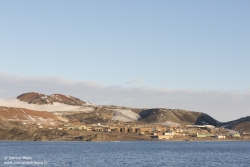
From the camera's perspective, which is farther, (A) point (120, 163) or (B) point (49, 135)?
(B) point (49, 135)

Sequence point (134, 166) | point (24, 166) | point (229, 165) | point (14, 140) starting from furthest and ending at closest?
point (14, 140) < point (229, 165) < point (134, 166) < point (24, 166)

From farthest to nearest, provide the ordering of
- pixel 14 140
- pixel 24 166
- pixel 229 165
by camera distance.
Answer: pixel 14 140
pixel 229 165
pixel 24 166

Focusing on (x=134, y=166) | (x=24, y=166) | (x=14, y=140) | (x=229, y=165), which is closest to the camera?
(x=24, y=166)

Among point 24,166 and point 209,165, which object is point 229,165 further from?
point 24,166

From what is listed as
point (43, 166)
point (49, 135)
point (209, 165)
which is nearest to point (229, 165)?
point (209, 165)

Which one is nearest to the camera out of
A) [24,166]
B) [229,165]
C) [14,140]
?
[24,166]

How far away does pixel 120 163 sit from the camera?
9044cm

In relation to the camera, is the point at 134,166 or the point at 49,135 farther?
the point at 49,135

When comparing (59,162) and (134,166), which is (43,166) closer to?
(59,162)

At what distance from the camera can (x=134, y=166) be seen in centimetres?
8525

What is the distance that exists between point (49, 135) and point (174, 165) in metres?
118

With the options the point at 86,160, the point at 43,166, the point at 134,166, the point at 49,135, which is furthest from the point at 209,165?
the point at 49,135

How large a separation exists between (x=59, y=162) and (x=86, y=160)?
7.42 metres

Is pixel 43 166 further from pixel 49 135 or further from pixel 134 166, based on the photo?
pixel 49 135
